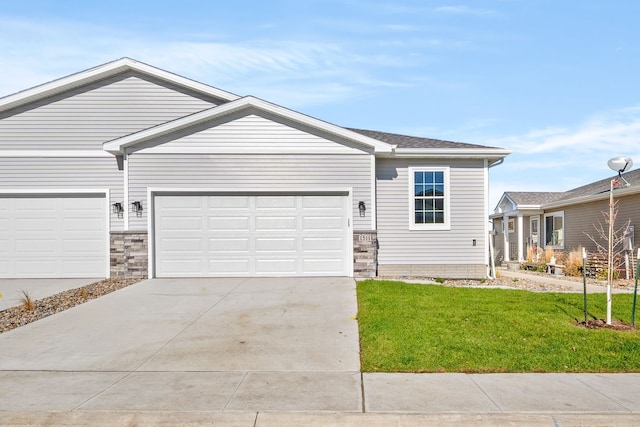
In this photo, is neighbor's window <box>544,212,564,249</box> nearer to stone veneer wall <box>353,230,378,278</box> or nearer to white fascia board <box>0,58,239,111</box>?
stone veneer wall <box>353,230,378,278</box>

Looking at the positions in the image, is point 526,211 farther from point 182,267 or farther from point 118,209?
point 118,209

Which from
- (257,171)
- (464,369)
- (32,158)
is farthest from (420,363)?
(32,158)

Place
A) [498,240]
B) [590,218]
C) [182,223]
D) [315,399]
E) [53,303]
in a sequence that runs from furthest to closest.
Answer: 1. [498,240]
2. [590,218]
3. [182,223]
4. [53,303]
5. [315,399]

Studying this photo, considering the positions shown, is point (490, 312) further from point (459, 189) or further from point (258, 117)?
point (258, 117)

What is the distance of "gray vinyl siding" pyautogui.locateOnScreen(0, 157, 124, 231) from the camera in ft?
42.8

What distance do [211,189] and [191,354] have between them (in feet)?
21.8

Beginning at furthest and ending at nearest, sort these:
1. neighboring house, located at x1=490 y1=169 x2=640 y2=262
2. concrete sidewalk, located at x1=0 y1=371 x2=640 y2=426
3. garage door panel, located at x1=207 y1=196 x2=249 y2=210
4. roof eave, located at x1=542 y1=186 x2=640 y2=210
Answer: neighboring house, located at x1=490 y1=169 x2=640 y2=262 → roof eave, located at x1=542 y1=186 x2=640 y2=210 → garage door panel, located at x1=207 y1=196 x2=249 y2=210 → concrete sidewalk, located at x1=0 y1=371 x2=640 y2=426

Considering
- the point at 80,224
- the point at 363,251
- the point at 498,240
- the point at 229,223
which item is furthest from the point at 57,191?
the point at 498,240

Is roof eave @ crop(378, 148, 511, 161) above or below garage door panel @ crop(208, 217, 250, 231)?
above

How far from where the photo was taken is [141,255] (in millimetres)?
12336

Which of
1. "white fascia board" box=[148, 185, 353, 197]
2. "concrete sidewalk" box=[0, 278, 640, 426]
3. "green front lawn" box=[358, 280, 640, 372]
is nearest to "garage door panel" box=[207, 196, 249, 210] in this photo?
"white fascia board" box=[148, 185, 353, 197]

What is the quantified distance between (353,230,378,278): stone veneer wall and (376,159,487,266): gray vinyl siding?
2.99 feet

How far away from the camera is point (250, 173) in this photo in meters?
12.3

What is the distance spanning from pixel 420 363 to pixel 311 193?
7.31 meters
